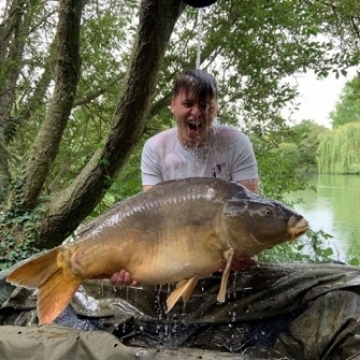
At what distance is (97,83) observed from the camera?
15.6 ft

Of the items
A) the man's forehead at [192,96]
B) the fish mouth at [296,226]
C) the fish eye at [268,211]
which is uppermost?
the man's forehead at [192,96]

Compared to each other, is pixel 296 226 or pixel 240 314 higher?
pixel 296 226

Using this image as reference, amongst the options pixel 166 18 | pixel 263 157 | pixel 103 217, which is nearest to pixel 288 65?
pixel 263 157

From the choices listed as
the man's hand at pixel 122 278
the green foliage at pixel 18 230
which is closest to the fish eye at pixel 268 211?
the man's hand at pixel 122 278

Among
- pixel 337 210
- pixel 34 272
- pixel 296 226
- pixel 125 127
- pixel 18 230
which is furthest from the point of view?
pixel 337 210

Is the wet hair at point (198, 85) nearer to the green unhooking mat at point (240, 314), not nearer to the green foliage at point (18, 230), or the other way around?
the green unhooking mat at point (240, 314)

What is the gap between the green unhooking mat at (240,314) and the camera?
62.4 inches

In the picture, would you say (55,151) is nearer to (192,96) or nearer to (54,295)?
(192,96)

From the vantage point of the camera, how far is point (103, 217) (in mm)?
1498

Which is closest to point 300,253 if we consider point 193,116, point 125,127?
point 125,127

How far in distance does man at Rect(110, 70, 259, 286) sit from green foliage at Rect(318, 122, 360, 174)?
10208 millimetres

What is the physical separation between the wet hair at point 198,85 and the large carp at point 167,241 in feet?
1.47

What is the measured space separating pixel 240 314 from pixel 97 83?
3415mm

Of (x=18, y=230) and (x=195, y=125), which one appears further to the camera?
(x=18, y=230)
